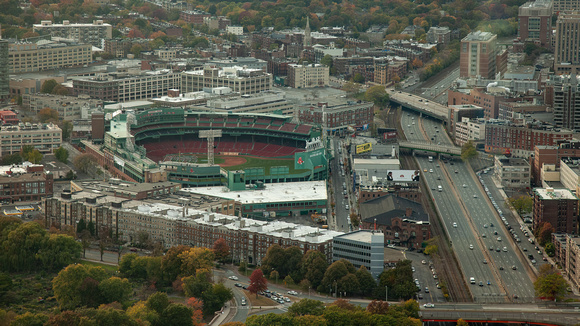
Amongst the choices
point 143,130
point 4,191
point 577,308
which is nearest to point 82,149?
point 143,130

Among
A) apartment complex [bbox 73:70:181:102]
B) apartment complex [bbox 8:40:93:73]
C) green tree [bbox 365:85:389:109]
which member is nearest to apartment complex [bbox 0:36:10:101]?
apartment complex [bbox 73:70:181:102]

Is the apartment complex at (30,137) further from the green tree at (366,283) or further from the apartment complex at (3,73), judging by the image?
the green tree at (366,283)

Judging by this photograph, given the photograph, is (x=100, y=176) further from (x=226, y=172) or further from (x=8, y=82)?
(x=8, y=82)

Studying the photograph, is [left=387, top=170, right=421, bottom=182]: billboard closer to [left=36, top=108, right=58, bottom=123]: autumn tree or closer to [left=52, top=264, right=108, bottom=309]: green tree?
[left=52, top=264, right=108, bottom=309]: green tree

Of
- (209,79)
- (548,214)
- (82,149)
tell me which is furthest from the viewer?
(209,79)

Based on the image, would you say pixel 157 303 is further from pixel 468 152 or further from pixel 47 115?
pixel 47 115

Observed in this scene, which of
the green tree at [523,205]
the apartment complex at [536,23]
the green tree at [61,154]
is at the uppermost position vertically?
the apartment complex at [536,23]

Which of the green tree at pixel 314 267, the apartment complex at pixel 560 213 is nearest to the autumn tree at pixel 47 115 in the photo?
the green tree at pixel 314 267
